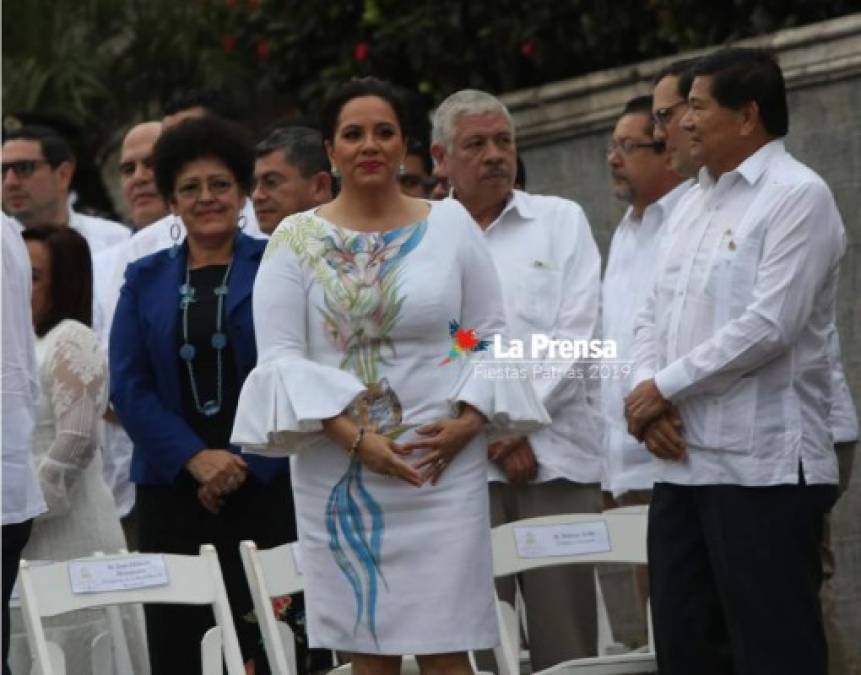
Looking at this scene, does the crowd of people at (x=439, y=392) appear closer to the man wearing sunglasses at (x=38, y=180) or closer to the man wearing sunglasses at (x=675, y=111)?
the man wearing sunglasses at (x=675, y=111)

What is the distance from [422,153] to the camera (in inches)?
364

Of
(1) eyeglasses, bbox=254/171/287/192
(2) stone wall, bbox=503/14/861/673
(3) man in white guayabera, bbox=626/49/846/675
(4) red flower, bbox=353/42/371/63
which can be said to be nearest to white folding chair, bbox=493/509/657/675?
(3) man in white guayabera, bbox=626/49/846/675

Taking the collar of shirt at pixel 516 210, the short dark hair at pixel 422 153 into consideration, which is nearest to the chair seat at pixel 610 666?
the collar of shirt at pixel 516 210

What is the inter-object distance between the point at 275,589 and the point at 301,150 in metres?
2.00

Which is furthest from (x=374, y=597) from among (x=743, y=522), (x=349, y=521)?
(x=743, y=522)

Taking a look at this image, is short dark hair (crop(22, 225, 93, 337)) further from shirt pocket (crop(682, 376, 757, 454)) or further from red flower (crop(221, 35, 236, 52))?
red flower (crop(221, 35, 236, 52))

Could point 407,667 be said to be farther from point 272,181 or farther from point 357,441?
point 272,181

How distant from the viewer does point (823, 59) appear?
30.1 ft

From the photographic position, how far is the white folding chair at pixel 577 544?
7375 mm

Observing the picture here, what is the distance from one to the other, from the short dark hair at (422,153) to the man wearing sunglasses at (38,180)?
161 cm

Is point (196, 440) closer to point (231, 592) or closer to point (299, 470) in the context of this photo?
point (231, 592)

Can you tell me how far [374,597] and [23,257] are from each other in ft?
4.51

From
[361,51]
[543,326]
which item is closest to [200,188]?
[543,326]

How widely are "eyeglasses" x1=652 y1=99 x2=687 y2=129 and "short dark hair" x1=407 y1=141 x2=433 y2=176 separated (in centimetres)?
141
